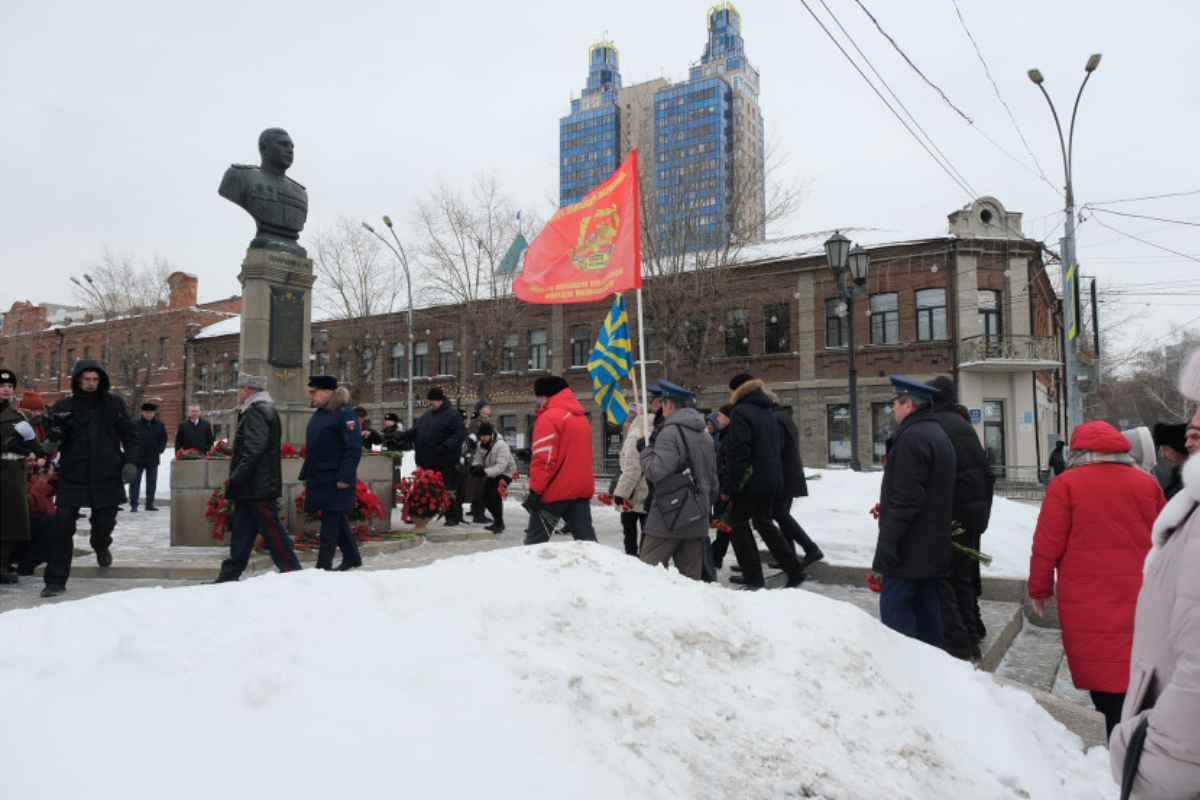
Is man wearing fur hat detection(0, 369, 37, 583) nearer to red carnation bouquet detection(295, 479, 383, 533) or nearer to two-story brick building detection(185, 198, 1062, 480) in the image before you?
red carnation bouquet detection(295, 479, 383, 533)

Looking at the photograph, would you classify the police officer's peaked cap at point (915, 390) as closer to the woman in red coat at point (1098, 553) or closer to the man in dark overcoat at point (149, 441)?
the woman in red coat at point (1098, 553)

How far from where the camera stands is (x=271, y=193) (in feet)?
34.5

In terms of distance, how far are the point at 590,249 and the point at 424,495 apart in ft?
12.4

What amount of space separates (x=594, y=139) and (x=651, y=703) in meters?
110

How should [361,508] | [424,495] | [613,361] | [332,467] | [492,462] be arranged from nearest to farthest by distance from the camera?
[332,467], [613,361], [361,508], [424,495], [492,462]

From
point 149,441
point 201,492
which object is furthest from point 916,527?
point 149,441

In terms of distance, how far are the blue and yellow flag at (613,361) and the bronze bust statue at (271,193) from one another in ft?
14.8

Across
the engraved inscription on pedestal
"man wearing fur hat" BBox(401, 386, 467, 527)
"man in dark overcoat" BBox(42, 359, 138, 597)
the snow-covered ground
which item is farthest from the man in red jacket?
the engraved inscription on pedestal

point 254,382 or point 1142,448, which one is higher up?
point 254,382

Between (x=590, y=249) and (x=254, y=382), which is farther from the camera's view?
(x=590, y=249)

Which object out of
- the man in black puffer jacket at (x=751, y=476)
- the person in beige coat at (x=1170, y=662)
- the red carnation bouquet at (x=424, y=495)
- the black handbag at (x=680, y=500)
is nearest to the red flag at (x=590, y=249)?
the man in black puffer jacket at (x=751, y=476)

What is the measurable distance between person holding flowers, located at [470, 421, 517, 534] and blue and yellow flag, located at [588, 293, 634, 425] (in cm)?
291

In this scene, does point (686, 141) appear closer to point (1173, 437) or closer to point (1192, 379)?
point (1173, 437)

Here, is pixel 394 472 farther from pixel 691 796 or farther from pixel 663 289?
pixel 663 289
